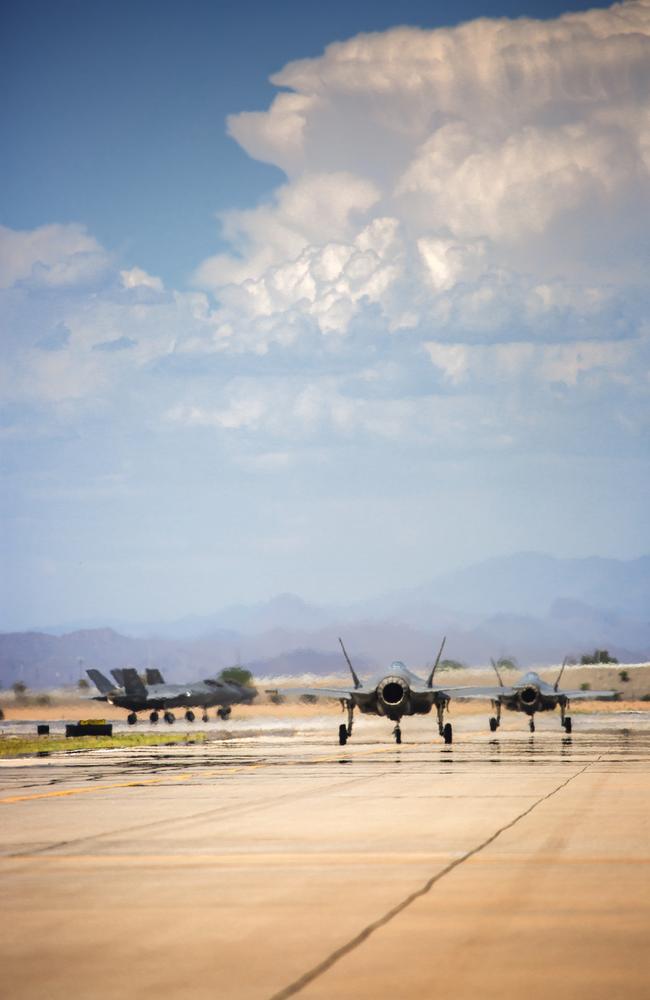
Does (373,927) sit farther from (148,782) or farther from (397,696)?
(397,696)

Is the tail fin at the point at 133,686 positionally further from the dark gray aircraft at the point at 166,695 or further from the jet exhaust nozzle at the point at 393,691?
the jet exhaust nozzle at the point at 393,691

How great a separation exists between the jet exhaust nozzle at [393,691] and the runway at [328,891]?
2613 cm

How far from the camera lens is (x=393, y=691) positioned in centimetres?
5178

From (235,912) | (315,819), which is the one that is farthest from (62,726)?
(235,912)

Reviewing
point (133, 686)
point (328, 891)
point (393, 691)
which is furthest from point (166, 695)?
point (328, 891)

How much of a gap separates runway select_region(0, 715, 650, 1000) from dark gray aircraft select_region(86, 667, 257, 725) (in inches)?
3273

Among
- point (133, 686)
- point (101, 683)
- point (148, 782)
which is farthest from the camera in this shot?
point (101, 683)

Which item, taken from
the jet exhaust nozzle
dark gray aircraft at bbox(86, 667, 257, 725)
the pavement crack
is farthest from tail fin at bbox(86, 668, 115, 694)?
the pavement crack

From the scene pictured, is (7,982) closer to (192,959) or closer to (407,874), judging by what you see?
(192,959)

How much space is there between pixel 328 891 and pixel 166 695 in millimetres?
99606

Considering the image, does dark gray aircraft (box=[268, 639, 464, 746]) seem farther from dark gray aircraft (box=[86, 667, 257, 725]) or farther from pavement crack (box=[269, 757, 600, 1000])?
dark gray aircraft (box=[86, 667, 257, 725])

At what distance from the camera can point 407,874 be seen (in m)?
12.8

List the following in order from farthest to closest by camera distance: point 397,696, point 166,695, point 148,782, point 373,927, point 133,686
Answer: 1. point 166,695
2. point 133,686
3. point 397,696
4. point 148,782
5. point 373,927

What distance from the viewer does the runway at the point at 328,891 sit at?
8.35m
